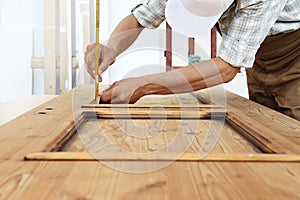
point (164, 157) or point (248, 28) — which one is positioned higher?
point (248, 28)

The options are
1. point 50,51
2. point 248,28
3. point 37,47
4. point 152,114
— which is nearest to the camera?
point 152,114

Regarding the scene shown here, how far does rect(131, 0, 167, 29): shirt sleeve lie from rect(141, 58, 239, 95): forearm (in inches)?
18.2

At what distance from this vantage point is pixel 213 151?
0.73 m

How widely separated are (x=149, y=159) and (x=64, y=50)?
3.12 m

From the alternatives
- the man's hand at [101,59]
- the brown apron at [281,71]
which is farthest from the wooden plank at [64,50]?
the brown apron at [281,71]

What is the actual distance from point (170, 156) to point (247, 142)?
233 mm

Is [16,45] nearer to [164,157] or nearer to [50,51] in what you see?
[50,51]

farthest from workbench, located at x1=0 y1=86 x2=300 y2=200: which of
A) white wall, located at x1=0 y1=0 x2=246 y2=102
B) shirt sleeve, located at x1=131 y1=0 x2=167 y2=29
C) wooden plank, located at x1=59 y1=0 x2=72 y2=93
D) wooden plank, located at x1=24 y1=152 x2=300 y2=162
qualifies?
wooden plank, located at x1=59 y1=0 x2=72 y2=93

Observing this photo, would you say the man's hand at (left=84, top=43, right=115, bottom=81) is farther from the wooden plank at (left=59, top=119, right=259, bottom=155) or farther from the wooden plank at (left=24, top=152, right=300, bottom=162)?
the wooden plank at (left=24, top=152, right=300, bottom=162)

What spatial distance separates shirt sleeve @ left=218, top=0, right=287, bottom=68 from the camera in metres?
1.22

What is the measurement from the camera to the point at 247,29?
1.25 metres

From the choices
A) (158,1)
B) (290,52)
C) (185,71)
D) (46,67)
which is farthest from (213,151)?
(46,67)

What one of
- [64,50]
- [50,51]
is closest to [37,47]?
[50,51]

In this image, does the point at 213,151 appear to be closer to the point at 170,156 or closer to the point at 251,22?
the point at 170,156
